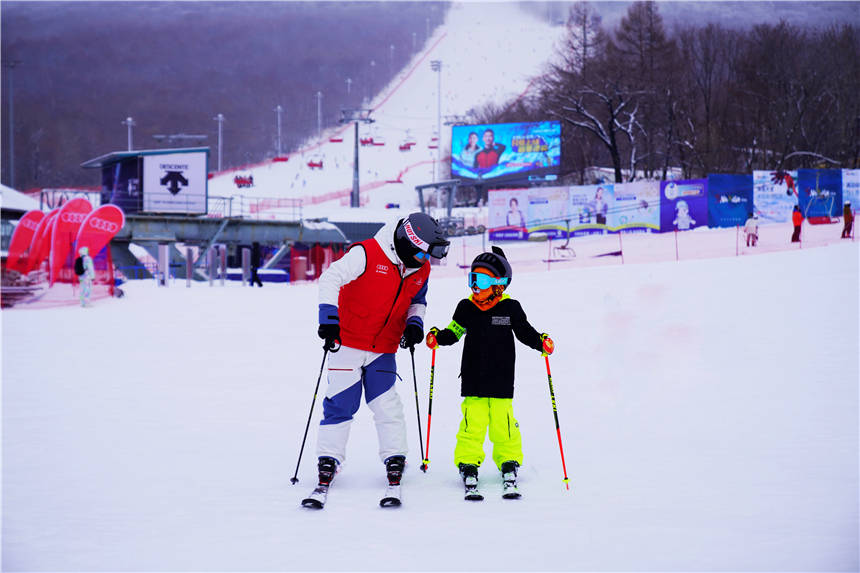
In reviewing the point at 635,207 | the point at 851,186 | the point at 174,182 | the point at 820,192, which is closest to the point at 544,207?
the point at 635,207

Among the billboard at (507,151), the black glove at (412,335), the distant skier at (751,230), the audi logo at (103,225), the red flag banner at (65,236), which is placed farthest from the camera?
the billboard at (507,151)

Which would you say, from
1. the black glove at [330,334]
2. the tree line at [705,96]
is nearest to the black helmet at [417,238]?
the black glove at [330,334]

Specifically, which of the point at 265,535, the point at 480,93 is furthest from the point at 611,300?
the point at 480,93

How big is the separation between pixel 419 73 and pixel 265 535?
129 metres

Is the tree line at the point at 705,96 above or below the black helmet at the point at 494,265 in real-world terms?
above

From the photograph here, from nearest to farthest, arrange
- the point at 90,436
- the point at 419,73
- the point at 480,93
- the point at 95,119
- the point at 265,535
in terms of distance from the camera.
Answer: the point at 265,535 < the point at 90,436 < the point at 95,119 < the point at 480,93 < the point at 419,73

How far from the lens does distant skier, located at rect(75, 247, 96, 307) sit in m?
17.3

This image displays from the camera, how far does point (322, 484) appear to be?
4938 mm

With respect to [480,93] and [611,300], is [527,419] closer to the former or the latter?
[611,300]

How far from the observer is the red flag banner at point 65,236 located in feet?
61.9

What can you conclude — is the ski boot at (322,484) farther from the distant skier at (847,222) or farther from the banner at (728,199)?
the banner at (728,199)

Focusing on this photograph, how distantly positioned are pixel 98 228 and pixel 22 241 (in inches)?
110

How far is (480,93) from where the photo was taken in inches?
4771

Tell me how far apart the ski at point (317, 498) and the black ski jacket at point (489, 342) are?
3.49 ft
